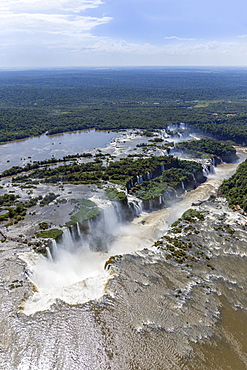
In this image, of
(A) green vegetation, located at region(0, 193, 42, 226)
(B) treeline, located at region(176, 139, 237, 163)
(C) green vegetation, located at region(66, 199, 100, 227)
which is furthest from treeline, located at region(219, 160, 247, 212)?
(A) green vegetation, located at region(0, 193, 42, 226)

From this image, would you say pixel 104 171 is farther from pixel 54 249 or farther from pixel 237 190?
pixel 54 249

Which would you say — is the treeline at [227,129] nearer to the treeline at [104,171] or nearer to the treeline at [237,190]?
the treeline at [104,171]

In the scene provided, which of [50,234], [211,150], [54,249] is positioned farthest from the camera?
[211,150]

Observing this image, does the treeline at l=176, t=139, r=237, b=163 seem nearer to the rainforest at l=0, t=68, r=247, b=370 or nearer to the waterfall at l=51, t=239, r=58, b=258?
→ the rainforest at l=0, t=68, r=247, b=370

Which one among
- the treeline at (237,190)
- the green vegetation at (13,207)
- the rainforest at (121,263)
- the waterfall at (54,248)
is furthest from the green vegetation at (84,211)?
the treeline at (237,190)

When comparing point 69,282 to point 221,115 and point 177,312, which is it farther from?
point 221,115

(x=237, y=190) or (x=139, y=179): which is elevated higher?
(x=139, y=179)

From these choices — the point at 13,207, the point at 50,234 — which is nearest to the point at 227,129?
the point at 13,207
